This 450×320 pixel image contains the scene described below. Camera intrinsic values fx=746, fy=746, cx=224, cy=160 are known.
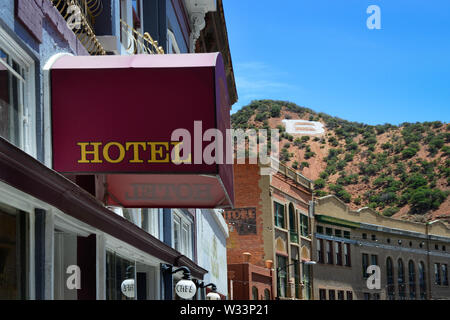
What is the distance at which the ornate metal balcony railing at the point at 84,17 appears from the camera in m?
11.2

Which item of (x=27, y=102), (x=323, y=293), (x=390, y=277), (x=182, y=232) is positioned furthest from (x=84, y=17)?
(x=390, y=277)

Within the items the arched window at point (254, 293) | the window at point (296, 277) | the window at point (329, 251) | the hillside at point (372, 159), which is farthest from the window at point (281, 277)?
the hillside at point (372, 159)

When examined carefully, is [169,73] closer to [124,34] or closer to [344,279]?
[124,34]

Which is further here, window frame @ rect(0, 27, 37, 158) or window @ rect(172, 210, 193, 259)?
window @ rect(172, 210, 193, 259)

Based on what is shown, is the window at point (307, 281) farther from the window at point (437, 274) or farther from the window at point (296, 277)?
the window at point (437, 274)

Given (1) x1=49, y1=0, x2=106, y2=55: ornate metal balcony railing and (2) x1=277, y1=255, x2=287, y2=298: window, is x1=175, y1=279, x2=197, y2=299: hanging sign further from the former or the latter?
(2) x1=277, y1=255, x2=287, y2=298: window

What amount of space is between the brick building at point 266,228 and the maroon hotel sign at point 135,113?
3708 cm

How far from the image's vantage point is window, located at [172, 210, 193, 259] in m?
19.6

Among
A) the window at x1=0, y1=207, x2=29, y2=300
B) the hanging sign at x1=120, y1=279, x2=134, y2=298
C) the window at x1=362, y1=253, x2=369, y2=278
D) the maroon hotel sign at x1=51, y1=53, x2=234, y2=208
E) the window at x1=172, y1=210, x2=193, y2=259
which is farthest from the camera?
the window at x1=362, y1=253, x2=369, y2=278

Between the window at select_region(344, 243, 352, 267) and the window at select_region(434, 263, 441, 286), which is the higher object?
the window at select_region(344, 243, 352, 267)

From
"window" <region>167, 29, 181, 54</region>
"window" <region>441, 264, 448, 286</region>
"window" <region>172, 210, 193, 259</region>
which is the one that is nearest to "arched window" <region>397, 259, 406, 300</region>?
"window" <region>441, 264, 448, 286</region>

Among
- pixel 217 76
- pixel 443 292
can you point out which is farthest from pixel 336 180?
pixel 217 76

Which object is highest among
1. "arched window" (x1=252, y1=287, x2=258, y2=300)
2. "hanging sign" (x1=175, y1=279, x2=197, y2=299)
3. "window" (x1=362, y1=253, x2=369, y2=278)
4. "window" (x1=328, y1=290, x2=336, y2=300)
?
"window" (x1=362, y1=253, x2=369, y2=278)

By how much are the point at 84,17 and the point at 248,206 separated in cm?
3730
